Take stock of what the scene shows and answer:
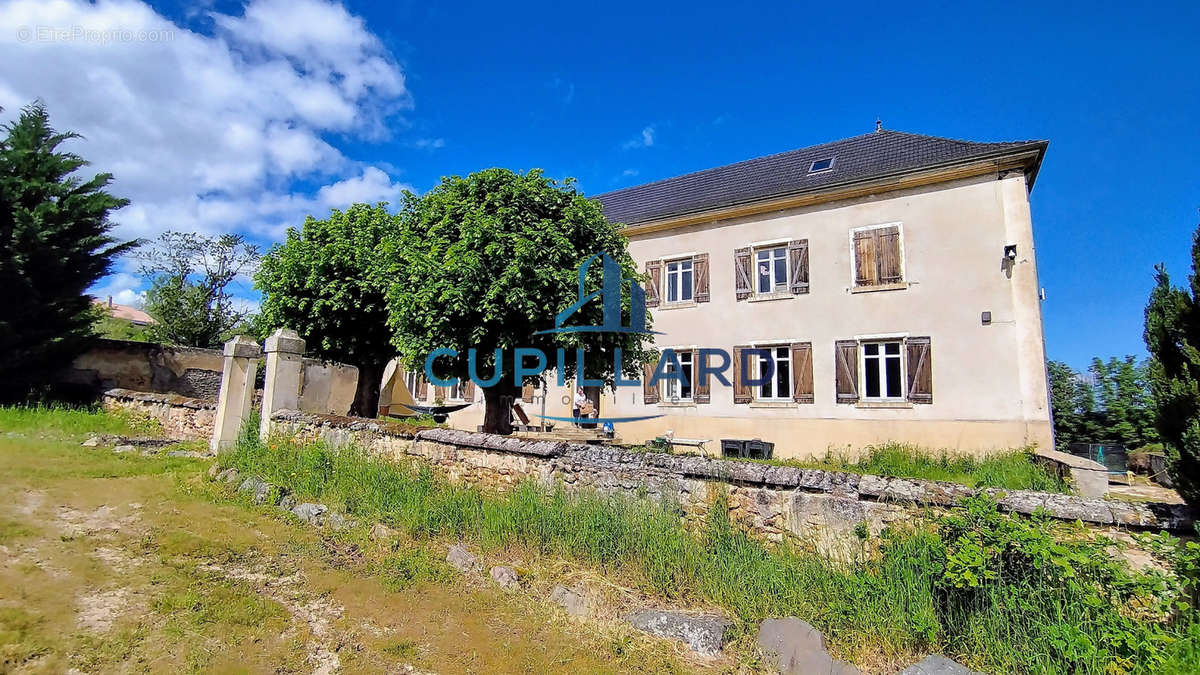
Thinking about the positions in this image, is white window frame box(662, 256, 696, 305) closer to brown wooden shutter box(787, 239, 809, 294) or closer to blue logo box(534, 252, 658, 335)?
brown wooden shutter box(787, 239, 809, 294)

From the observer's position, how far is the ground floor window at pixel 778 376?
14.3 m

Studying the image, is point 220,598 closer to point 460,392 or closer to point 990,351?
point 990,351

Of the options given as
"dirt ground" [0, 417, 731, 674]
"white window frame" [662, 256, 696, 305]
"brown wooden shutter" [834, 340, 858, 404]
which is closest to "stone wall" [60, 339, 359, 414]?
"dirt ground" [0, 417, 731, 674]

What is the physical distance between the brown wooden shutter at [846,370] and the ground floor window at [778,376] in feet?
3.88

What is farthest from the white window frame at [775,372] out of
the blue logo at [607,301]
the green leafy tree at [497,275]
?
the blue logo at [607,301]

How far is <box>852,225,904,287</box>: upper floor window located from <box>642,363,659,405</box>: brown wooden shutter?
603 centimetres

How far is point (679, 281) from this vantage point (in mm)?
16422

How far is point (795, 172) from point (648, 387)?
25.3 ft

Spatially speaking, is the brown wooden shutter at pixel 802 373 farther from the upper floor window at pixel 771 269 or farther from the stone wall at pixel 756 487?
the stone wall at pixel 756 487

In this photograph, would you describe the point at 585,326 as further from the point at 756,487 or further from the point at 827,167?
the point at 827,167

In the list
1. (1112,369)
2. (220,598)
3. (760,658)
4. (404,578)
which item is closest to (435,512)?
(404,578)

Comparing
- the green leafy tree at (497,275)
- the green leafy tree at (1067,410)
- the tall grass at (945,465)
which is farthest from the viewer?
the green leafy tree at (1067,410)

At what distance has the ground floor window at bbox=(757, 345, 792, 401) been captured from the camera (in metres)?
14.3

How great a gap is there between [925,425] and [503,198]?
10.6 m
